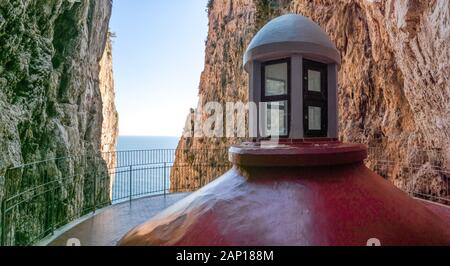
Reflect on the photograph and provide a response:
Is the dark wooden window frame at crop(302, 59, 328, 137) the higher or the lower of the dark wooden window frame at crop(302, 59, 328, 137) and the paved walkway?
the higher

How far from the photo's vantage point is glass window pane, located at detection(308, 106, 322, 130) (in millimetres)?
5461

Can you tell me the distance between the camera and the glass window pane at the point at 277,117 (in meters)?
5.38

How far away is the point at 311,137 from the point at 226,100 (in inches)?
1333

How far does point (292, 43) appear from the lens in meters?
5.20

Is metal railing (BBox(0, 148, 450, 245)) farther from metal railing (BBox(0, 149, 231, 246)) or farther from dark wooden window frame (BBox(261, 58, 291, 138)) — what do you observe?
dark wooden window frame (BBox(261, 58, 291, 138))

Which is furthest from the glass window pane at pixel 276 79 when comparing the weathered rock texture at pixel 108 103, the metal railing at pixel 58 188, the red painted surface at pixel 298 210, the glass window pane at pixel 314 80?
the weathered rock texture at pixel 108 103

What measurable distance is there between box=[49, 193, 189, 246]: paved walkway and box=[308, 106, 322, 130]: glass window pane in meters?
5.18

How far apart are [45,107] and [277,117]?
12.7 metres

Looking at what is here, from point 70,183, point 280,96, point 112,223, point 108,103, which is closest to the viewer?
point 280,96

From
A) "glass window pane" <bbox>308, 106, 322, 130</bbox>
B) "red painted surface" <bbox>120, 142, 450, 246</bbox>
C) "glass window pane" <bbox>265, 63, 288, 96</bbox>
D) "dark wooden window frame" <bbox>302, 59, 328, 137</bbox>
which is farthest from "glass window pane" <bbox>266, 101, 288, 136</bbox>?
"red painted surface" <bbox>120, 142, 450, 246</bbox>

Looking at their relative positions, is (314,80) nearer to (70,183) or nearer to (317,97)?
(317,97)

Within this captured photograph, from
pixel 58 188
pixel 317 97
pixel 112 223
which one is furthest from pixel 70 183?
pixel 317 97

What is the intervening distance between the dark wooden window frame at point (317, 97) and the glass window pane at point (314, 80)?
58mm
